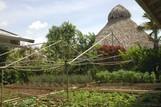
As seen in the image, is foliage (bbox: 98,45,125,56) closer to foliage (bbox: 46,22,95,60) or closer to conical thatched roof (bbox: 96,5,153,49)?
foliage (bbox: 46,22,95,60)

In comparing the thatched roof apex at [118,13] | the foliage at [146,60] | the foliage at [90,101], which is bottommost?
the foliage at [90,101]

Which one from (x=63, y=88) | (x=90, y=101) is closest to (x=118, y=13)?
(x=63, y=88)

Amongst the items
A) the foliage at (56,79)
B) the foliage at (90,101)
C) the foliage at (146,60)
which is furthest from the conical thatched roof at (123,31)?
the foliage at (90,101)

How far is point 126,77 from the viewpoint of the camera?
48.3 ft

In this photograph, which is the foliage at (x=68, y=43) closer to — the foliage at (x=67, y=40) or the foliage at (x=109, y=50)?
the foliage at (x=67, y=40)

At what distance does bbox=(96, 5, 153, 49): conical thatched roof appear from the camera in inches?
901

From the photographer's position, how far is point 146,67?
15336 millimetres

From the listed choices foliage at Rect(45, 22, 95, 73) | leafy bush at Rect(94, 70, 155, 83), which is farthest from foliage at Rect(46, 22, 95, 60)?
leafy bush at Rect(94, 70, 155, 83)

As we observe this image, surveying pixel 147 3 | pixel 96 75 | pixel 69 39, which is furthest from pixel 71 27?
pixel 147 3

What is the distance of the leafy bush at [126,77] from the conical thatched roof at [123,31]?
6.23 meters

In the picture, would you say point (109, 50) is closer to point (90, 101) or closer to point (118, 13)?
point (118, 13)

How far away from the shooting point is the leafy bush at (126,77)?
46.5 ft

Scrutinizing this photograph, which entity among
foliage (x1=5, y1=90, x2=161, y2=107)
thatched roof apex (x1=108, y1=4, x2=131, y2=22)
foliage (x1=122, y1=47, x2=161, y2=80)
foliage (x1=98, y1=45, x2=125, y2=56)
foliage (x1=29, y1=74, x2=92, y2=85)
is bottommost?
foliage (x1=5, y1=90, x2=161, y2=107)

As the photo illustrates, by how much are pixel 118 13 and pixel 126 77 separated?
12.0m
